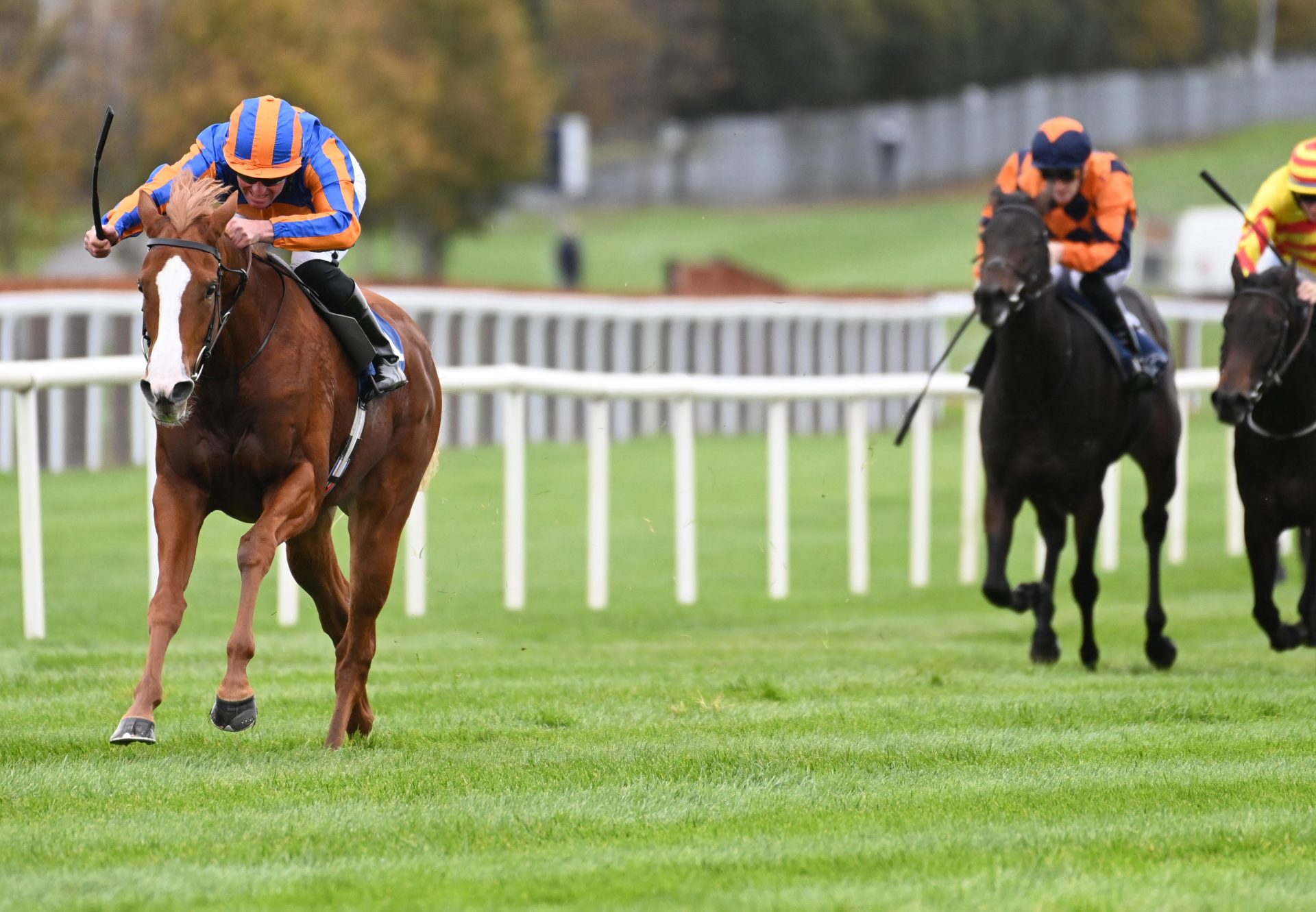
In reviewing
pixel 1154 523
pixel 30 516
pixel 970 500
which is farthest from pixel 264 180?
pixel 970 500

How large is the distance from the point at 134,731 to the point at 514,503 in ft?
15.0

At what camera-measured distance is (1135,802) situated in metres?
5.26

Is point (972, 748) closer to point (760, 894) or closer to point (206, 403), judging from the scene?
point (760, 894)

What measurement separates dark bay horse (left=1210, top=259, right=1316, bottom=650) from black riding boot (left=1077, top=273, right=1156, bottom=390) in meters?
0.61

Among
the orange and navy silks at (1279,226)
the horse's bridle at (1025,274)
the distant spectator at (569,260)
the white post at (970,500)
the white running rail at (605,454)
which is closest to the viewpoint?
the horse's bridle at (1025,274)

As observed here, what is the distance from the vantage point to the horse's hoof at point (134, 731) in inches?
211

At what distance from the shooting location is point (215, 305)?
556 centimetres

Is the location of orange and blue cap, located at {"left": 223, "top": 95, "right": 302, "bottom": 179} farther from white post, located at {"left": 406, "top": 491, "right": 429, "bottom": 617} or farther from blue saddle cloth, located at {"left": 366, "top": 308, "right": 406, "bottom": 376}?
white post, located at {"left": 406, "top": 491, "right": 429, "bottom": 617}

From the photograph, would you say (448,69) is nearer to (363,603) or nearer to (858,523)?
(858,523)

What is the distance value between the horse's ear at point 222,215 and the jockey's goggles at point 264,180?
53cm

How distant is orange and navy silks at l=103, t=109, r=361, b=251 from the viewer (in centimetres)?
606

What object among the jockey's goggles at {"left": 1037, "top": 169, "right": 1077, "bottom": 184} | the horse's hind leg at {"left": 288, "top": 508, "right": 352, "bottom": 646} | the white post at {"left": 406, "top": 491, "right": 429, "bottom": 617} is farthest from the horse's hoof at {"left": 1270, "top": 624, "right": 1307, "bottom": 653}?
the white post at {"left": 406, "top": 491, "right": 429, "bottom": 617}

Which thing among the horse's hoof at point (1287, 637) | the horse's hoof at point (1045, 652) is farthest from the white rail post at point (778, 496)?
the horse's hoof at point (1287, 637)

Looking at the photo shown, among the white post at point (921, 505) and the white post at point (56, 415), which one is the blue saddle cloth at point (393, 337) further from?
the white post at point (56, 415)
